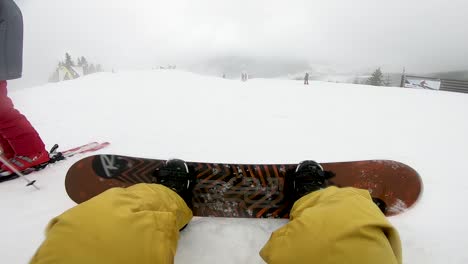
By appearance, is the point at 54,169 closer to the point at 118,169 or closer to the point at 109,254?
the point at 118,169

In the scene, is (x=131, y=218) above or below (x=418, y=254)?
above

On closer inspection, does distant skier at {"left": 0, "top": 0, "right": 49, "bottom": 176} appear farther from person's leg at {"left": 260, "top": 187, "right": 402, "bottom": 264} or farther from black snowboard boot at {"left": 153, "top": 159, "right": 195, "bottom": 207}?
person's leg at {"left": 260, "top": 187, "right": 402, "bottom": 264}

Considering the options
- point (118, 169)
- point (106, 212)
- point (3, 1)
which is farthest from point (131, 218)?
point (3, 1)

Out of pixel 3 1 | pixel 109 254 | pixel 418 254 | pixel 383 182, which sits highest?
pixel 3 1

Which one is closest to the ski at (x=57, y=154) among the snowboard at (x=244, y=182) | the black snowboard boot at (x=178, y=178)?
the snowboard at (x=244, y=182)

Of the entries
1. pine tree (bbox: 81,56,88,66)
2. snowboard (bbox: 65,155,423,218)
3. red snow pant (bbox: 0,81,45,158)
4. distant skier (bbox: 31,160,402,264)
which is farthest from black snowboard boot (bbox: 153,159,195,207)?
pine tree (bbox: 81,56,88,66)

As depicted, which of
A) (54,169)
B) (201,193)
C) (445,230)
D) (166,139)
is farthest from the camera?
(166,139)

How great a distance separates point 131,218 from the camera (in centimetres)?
81

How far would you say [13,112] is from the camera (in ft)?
5.99

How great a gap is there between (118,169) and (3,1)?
1450 mm

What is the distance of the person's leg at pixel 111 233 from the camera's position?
0.68 meters

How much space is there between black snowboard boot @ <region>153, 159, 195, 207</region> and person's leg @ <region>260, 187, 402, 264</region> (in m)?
0.68

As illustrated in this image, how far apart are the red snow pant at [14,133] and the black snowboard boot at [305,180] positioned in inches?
82.6

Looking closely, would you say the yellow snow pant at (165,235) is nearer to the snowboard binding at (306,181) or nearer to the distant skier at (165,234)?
the distant skier at (165,234)
